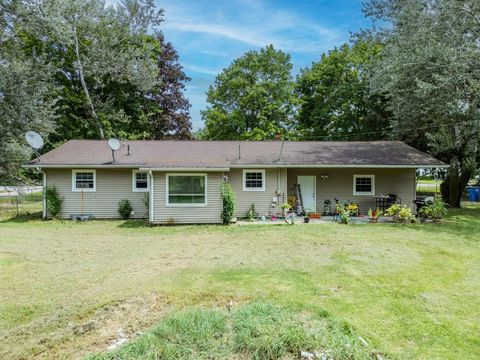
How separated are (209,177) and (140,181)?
362 cm

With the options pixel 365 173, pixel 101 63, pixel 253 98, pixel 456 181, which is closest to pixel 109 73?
pixel 101 63

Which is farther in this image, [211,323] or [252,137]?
[252,137]

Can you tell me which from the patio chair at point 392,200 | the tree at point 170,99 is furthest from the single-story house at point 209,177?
the tree at point 170,99

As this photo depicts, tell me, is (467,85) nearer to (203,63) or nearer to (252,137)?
(252,137)

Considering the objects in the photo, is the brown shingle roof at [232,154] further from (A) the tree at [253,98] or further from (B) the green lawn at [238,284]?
(A) the tree at [253,98]

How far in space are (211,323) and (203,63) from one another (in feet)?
104

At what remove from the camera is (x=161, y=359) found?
3469 millimetres

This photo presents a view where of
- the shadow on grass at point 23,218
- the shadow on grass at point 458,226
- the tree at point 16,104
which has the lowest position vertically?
the shadow on grass at point 458,226

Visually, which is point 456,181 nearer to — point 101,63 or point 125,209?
point 125,209

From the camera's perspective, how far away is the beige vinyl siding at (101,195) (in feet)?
45.4

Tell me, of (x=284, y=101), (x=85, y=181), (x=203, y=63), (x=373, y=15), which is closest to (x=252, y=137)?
(x=284, y=101)

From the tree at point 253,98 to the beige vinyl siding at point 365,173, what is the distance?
14841mm

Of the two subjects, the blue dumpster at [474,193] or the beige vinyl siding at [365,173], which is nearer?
the beige vinyl siding at [365,173]

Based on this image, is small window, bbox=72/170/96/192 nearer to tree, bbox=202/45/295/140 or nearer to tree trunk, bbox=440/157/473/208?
tree, bbox=202/45/295/140
